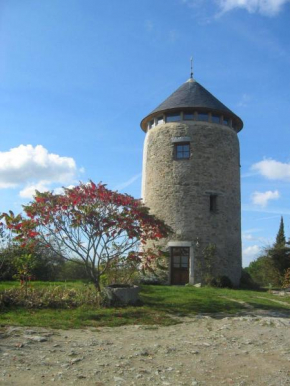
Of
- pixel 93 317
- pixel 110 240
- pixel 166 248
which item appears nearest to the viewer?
pixel 93 317

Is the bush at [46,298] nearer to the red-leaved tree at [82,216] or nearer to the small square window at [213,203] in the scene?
the red-leaved tree at [82,216]

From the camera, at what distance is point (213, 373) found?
4859 millimetres

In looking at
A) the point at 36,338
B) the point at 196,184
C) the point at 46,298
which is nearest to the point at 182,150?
the point at 196,184

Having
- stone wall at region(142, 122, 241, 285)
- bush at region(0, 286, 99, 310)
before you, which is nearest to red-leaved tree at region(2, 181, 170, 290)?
bush at region(0, 286, 99, 310)

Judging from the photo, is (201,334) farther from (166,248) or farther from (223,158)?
(223,158)

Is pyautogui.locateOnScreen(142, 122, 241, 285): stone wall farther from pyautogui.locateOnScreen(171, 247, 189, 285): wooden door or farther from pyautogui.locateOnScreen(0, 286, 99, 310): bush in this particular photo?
pyautogui.locateOnScreen(0, 286, 99, 310): bush

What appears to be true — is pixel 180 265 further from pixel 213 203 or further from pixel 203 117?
pixel 203 117

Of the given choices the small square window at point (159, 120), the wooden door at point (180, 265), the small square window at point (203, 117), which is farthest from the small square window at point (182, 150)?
the wooden door at point (180, 265)

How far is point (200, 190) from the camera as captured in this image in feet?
58.3

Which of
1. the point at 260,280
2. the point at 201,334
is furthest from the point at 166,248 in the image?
the point at 260,280

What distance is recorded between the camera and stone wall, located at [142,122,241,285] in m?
17.4

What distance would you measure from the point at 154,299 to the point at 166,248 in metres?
6.29

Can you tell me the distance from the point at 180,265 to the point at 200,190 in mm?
3597

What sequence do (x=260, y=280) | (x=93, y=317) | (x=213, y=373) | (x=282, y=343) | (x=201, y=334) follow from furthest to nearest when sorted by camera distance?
(x=260, y=280), (x=93, y=317), (x=201, y=334), (x=282, y=343), (x=213, y=373)
